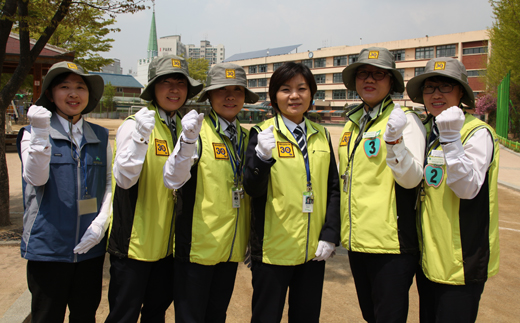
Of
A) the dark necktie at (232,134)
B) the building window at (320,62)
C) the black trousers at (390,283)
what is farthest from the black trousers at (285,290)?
the building window at (320,62)

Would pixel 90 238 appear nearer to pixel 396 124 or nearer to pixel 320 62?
pixel 396 124

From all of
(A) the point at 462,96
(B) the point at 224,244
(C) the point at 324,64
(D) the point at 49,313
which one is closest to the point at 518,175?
(A) the point at 462,96

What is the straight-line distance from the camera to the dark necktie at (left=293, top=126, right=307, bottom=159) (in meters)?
2.52

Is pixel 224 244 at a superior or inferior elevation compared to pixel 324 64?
inferior

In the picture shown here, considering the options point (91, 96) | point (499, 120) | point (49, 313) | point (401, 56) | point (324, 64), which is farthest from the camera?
point (324, 64)

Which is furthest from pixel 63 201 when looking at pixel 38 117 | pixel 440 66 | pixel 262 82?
pixel 262 82

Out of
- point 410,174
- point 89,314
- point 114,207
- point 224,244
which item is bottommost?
point 89,314

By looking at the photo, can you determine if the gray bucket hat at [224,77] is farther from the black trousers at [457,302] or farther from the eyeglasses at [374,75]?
the black trousers at [457,302]

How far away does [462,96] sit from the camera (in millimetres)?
2502

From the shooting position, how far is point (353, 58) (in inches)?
1576

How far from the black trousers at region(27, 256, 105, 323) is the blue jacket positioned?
0.27 feet

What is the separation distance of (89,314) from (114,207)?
787mm

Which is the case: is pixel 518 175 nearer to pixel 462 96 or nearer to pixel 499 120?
pixel 462 96

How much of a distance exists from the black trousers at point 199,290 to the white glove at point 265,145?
85 cm
